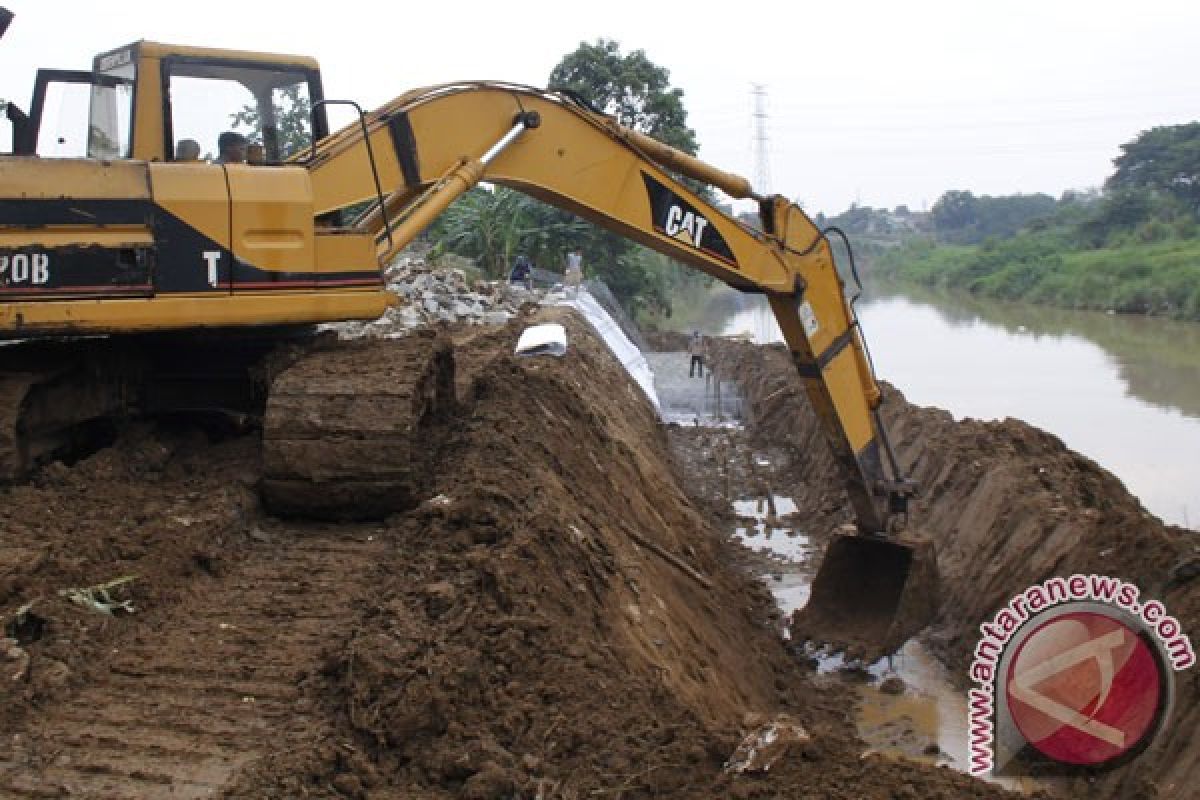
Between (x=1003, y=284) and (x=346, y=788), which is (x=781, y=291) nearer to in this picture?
(x=346, y=788)

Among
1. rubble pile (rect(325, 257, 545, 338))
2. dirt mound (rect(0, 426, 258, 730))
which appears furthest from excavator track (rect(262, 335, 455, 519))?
rubble pile (rect(325, 257, 545, 338))

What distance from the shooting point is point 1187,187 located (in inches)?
2601

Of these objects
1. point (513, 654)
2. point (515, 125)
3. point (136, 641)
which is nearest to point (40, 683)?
point (136, 641)

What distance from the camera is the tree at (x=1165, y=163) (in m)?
65.4

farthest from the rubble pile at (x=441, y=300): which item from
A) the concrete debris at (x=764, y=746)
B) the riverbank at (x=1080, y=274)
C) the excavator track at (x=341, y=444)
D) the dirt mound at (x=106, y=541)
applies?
the riverbank at (x=1080, y=274)

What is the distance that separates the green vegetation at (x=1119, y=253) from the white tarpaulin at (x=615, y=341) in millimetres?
24179

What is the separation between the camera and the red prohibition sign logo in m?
4.61

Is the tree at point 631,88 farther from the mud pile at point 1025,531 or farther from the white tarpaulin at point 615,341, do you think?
the mud pile at point 1025,531

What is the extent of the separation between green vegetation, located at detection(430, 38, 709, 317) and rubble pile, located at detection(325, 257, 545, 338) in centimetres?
774

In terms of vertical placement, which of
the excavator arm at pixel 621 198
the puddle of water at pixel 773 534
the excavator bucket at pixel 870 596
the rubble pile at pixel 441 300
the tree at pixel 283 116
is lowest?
the puddle of water at pixel 773 534

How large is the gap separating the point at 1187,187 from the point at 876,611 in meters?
66.3

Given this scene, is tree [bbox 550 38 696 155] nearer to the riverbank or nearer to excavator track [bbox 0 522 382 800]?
the riverbank

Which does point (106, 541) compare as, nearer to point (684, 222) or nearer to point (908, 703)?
point (684, 222)

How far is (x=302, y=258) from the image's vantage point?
6566mm
